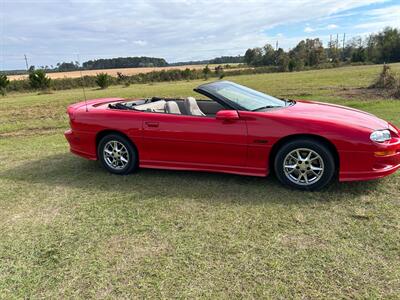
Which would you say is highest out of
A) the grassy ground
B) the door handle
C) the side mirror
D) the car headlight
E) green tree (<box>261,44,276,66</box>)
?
green tree (<box>261,44,276,66</box>)

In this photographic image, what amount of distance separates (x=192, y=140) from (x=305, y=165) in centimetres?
140


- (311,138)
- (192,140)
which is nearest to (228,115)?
(192,140)

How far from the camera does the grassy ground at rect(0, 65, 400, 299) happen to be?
231 centimetres

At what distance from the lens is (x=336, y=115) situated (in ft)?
12.7

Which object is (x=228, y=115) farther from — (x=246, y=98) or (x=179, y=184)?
(x=179, y=184)

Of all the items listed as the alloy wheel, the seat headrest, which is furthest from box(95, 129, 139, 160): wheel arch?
the seat headrest

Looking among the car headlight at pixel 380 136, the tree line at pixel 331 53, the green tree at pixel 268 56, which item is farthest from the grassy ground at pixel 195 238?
the green tree at pixel 268 56

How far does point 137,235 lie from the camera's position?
3.02 meters

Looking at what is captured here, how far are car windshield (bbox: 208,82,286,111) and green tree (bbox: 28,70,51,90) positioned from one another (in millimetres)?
32424

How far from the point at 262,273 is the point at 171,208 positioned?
1.40 meters

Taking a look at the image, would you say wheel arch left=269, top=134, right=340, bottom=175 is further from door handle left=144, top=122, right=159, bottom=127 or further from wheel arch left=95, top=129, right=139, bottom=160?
wheel arch left=95, top=129, right=139, bottom=160

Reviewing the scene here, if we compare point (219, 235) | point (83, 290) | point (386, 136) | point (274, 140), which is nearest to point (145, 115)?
point (274, 140)

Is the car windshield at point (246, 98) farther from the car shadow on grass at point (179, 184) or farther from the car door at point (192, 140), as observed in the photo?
the car shadow on grass at point (179, 184)

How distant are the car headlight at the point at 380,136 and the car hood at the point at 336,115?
0.08 meters
